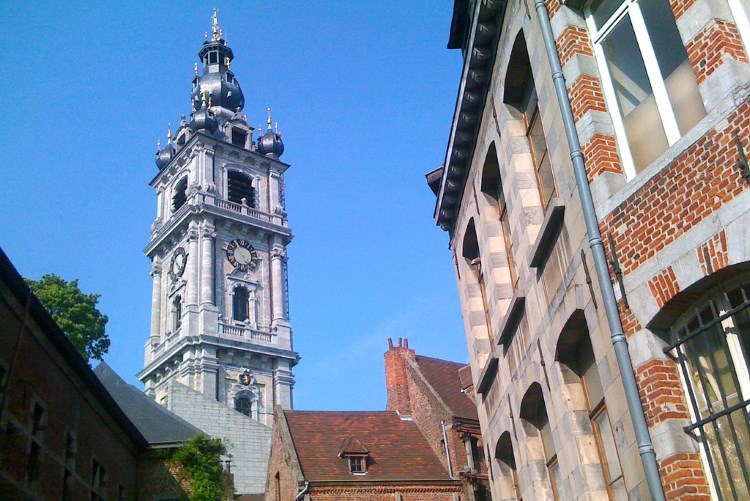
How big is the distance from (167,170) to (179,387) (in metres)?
27.8

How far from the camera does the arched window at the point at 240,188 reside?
197 ft

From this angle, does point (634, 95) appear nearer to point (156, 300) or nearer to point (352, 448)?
point (352, 448)

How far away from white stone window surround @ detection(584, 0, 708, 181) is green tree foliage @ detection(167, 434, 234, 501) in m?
18.7

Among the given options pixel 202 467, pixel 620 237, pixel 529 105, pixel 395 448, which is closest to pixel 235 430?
pixel 395 448

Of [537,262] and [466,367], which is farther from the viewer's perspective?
[466,367]

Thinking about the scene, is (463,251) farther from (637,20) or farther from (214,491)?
(214,491)

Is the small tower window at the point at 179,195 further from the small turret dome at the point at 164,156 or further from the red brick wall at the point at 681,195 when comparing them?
the red brick wall at the point at 681,195

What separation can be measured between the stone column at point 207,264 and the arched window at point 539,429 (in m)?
43.4

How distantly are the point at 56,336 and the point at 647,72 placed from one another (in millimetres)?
12520

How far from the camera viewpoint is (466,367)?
3369 centimetres

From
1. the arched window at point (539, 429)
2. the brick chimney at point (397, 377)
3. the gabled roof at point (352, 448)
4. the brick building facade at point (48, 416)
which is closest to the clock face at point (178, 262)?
the brick chimney at point (397, 377)

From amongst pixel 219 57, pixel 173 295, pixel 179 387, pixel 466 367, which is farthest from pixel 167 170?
pixel 466 367

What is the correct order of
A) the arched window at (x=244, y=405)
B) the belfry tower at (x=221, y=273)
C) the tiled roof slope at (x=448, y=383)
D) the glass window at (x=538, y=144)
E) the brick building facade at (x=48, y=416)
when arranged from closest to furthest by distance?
the glass window at (x=538, y=144) < the brick building facade at (x=48, y=416) < the tiled roof slope at (x=448, y=383) < the arched window at (x=244, y=405) < the belfry tower at (x=221, y=273)

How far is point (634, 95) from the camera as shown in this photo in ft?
26.9
